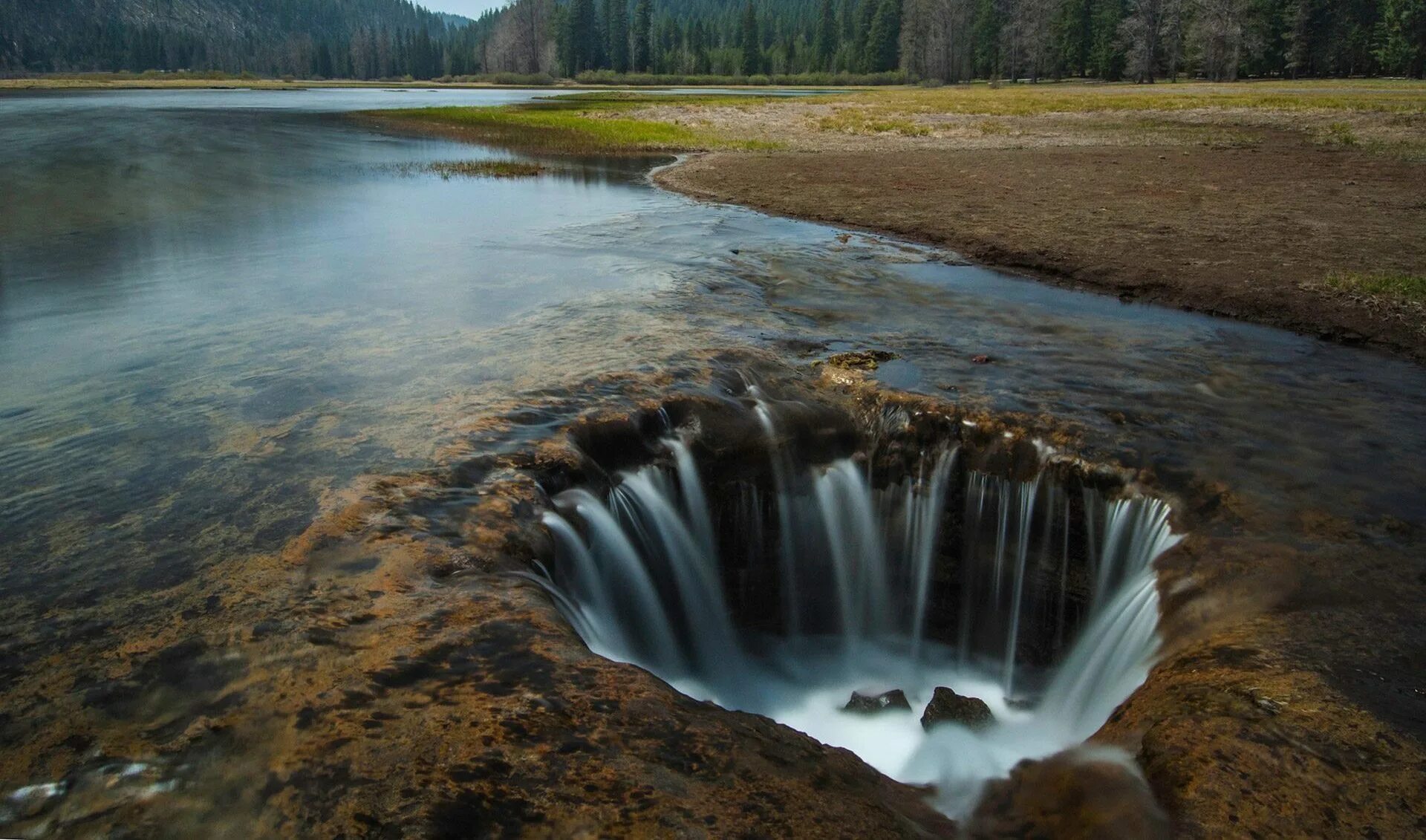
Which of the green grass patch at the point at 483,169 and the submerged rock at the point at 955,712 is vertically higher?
the green grass patch at the point at 483,169

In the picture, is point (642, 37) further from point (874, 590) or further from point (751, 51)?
point (874, 590)

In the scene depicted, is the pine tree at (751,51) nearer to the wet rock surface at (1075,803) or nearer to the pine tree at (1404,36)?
the pine tree at (1404,36)

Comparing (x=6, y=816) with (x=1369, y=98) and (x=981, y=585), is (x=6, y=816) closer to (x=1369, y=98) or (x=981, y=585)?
(x=981, y=585)

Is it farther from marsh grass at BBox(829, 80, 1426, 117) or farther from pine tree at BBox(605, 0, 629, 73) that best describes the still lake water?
pine tree at BBox(605, 0, 629, 73)

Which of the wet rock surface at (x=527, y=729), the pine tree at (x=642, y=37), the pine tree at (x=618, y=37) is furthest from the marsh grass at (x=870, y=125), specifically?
the pine tree at (x=618, y=37)

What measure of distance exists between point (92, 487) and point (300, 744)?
420 cm

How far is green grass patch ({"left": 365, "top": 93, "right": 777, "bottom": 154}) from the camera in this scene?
43.0 m

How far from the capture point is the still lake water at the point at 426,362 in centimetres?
654

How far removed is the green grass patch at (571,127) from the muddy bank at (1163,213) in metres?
10.2

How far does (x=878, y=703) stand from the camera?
7145 millimetres

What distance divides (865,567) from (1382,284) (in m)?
10.1

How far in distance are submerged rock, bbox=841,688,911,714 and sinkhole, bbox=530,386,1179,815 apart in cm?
2

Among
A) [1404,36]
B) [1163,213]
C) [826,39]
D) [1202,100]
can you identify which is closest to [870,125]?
[1202,100]

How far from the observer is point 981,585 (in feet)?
27.1
